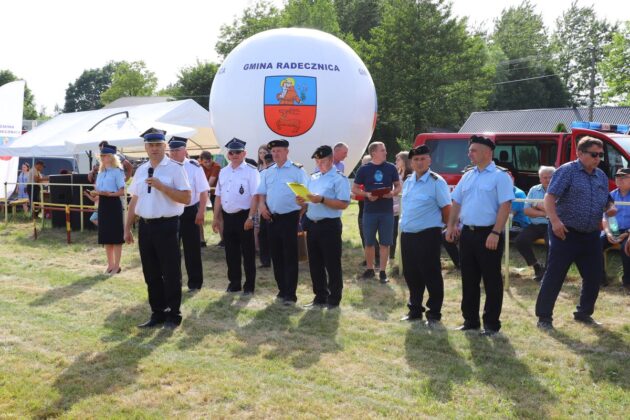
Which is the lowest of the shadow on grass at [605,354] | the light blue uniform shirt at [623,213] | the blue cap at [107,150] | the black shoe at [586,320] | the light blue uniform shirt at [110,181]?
the shadow on grass at [605,354]

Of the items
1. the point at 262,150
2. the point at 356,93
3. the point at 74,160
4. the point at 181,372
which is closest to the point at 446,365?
the point at 181,372

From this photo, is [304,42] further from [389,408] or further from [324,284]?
[389,408]

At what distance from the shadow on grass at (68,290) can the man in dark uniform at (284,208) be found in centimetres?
251

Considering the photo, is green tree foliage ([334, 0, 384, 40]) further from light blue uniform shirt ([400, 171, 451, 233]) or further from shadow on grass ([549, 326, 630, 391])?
shadow on grass ([549, 326, 630, 391])

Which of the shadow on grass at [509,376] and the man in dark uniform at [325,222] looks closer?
the shadow on grass at [509,376]

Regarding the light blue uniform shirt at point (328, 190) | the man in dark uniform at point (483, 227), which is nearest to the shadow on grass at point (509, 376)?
the man in dark uniform at point (483, 227)

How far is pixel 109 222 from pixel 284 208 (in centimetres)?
293

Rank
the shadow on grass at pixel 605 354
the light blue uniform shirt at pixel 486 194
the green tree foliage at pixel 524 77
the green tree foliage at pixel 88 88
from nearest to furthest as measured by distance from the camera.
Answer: the shadow on grass at pixel 605 354, the light blue uniform shirt at pixel 486 194, the green tree foliage at pixel 524 77, the green tree foliage at pixel 88 88

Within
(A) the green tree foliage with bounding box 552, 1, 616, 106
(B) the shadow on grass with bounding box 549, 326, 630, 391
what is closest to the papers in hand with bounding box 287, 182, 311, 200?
(B) the shadow on grass with bounding box 549, 326, 630, 391

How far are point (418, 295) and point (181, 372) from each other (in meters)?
2.57

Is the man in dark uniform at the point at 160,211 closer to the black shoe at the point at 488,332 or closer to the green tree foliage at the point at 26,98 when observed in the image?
the black shoe at the point at 488,332

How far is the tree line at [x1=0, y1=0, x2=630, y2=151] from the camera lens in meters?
40.0

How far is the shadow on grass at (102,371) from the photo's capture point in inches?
168

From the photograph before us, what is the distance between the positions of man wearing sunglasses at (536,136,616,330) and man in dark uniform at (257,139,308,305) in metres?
2.59
